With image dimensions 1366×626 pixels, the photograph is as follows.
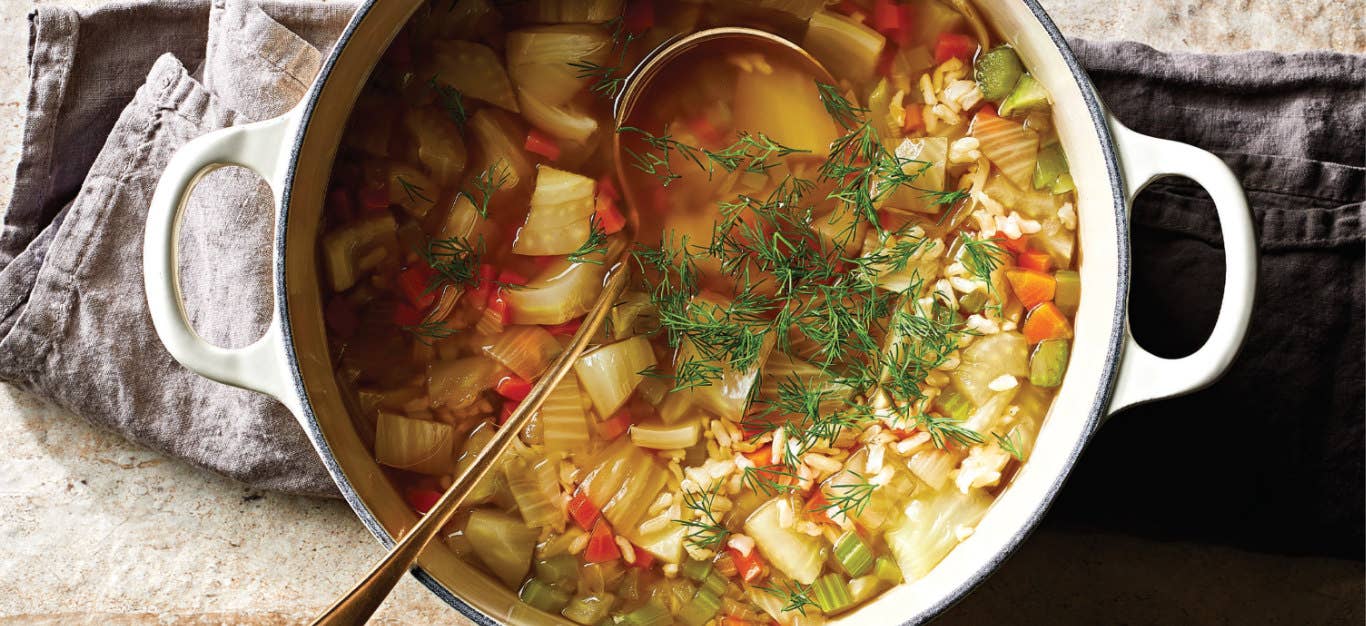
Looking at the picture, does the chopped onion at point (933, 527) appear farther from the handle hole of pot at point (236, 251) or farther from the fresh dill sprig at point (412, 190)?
the handle hole of pot at point (236, 251)

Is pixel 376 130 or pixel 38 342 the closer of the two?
pixel 376 130

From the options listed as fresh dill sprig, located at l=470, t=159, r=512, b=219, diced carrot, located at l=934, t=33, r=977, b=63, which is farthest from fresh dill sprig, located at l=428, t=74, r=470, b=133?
diced carrot, located at l=934, t=33, r=977, b=63

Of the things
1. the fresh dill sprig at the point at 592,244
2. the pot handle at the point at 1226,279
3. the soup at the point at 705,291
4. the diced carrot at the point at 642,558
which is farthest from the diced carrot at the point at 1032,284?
the diced carrot at the point at 642,558

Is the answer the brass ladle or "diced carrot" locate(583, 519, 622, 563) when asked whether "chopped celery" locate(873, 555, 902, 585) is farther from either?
the brass ladle

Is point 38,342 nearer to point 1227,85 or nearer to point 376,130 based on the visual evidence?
point 376,130

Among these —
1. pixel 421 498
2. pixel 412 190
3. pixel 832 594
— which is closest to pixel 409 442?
pixel 421 498

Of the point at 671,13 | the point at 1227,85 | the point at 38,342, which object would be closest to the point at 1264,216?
the point at 1227,85

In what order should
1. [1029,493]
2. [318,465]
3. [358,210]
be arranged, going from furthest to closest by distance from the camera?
1. [318,465]
2. [358,210]
3. [1029,493]
